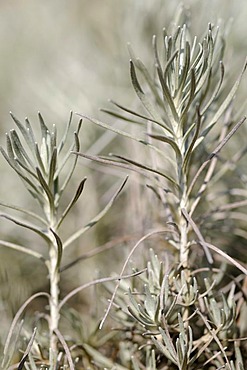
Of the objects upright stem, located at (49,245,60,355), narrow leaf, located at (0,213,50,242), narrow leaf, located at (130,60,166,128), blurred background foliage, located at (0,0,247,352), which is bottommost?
upright stem, located at (49,245,60,355)

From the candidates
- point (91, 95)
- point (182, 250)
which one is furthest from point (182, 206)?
point (91, 95)

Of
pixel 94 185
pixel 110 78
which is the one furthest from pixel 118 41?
pixel 94 185

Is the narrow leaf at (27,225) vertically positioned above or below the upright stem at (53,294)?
above

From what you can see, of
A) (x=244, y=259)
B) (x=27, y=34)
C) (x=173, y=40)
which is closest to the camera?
(x=173, y=40)

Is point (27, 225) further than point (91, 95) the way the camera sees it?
No

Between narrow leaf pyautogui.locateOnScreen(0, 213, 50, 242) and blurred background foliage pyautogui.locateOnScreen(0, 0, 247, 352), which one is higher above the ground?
blurred background foliage pyautogui.locateOnScreen(0, 0, 247, 352)

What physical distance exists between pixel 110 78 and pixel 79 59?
6 cm

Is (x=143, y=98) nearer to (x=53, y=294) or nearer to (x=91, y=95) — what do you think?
(x=53, y=294)

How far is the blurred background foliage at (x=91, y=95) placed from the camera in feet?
1.12

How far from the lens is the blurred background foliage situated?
34cm

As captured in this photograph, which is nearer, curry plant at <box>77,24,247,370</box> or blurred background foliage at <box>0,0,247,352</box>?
curry plant at <box>77,24,247,370</box>

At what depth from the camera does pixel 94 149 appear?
0.40m

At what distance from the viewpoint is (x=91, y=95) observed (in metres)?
0.44

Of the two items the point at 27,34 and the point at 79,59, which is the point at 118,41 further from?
the point at 27,34
